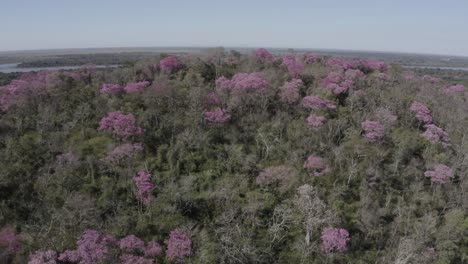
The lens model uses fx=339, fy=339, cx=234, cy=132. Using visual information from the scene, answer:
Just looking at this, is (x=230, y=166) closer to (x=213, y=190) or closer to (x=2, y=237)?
(x=213, y=190)

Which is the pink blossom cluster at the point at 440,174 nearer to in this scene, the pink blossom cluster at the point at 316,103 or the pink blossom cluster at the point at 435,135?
the pink blossom cluster at the point at 435,135

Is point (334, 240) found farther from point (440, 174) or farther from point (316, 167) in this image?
point (440, 174)

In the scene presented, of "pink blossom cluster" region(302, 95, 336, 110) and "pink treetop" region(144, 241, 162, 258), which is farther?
"pink blossom cluster" region(302, 95, 336, 110)

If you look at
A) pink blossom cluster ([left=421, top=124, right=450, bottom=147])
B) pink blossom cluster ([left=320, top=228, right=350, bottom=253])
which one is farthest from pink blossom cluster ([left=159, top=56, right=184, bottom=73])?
pink blossom cluster ([left=421, top=124, right=450, bottom=147])

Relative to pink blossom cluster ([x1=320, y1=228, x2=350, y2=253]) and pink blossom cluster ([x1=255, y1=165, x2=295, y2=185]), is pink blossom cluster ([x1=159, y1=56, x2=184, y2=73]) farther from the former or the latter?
pink blossom cluster ([x1=320, y1=228, x2=350, y2=253])

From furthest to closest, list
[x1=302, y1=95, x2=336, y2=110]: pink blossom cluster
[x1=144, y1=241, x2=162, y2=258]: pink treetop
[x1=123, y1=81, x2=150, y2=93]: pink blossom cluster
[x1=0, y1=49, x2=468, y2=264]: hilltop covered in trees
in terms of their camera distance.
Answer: [x1=123, y1=81, x2=150, y2=93]: pink blossom cluster, [x1=302, y1=95, x2=336, y2=110]: pink blossom cluster, [x1=0, y1=49, x2=468, y2=264]: hilltop covered in trees, [x1=144, y1=241, x2=162, y2=258]: pink treetop

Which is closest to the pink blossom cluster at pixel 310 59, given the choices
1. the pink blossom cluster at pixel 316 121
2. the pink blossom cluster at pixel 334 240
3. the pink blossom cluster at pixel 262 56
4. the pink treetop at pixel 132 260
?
→ the pink blossom cluster at pixel 262 56
